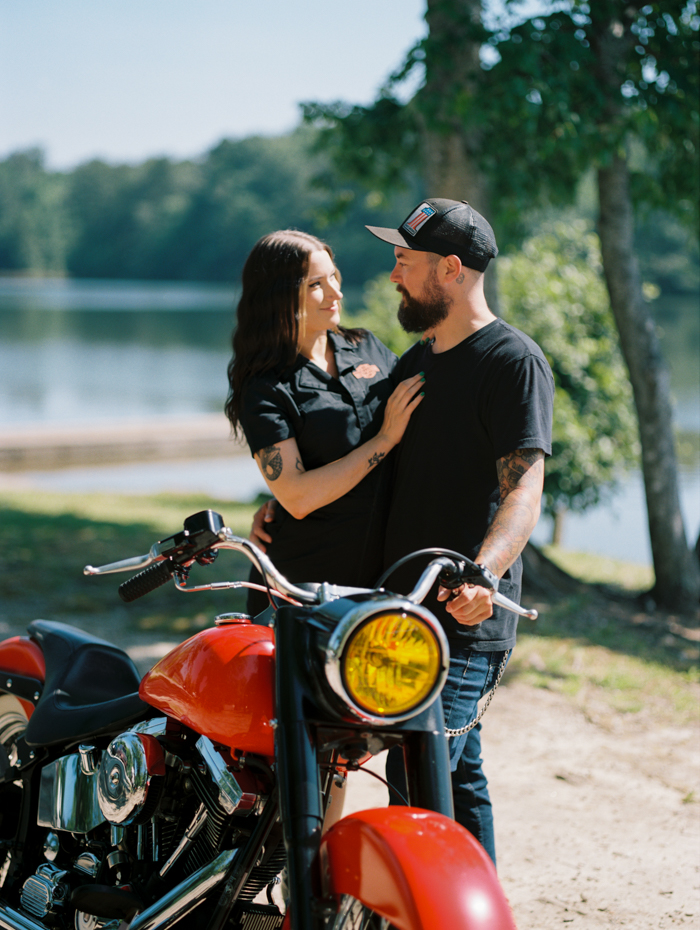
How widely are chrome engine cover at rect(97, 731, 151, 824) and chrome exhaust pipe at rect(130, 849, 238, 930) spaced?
8.5 inches

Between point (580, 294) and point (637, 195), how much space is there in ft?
7.38

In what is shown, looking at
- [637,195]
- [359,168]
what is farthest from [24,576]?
[637,195]

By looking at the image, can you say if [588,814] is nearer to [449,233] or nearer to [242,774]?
[242,774]

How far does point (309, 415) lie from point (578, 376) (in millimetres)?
6731

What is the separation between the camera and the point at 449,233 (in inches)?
94.9

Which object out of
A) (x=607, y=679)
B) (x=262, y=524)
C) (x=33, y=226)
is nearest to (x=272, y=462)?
(x=262, y=524)

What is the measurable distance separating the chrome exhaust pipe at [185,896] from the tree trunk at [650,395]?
525 centimetres

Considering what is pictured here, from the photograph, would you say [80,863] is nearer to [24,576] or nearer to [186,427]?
[24,576]

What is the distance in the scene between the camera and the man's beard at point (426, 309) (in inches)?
97.2

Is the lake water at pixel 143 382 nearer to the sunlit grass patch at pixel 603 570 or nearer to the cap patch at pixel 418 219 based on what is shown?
the sunlit grass patch at pixel 603 570

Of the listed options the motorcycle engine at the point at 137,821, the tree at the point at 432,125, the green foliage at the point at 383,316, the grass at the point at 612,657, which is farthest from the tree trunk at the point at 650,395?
the motorcycle engine at the point at 137,821

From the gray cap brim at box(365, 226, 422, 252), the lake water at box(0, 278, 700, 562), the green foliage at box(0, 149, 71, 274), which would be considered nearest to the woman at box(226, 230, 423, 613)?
the gray cap brim at box(365, 226, 422, 252)

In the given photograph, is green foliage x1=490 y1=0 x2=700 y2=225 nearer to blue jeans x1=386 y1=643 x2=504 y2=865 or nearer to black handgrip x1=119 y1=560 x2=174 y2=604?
blue jeans x1=386 y1=643 x2=504 y2=865

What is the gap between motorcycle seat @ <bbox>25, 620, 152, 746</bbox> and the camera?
2.39 m
